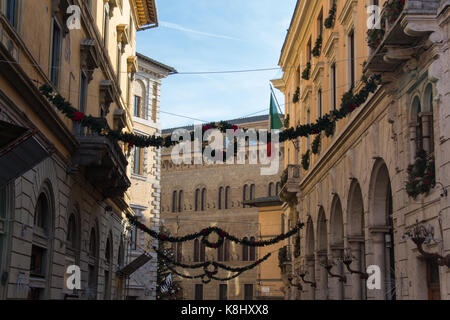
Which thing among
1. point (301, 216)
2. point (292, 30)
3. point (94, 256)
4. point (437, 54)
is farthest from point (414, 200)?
point (292, 30)

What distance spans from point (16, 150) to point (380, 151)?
34.8ft

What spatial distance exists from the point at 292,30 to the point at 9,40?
82.3 ft

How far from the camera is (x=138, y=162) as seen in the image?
39.2 m

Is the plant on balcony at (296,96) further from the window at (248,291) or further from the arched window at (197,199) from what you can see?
the arched window at (197,199)

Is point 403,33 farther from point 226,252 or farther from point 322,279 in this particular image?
point 226,252

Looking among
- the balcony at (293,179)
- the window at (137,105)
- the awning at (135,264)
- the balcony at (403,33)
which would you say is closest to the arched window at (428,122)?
the balcony at (403,33)

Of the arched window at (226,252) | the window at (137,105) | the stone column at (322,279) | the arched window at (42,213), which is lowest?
the stone column at (322,279)

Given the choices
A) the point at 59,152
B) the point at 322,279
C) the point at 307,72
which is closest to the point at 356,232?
the point at 322,279

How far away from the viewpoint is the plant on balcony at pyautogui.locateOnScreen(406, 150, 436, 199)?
14.7 metres

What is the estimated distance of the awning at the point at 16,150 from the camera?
11.2 meters

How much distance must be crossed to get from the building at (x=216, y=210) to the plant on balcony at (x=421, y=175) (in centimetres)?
4840

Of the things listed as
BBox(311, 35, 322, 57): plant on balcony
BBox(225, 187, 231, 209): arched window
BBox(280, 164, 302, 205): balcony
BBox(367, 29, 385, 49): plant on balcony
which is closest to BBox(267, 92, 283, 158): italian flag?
BBox(280, 164, 302, 205): balcony

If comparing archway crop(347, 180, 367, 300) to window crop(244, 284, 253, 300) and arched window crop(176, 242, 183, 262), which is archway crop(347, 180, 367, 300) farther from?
arched window crop(176, 242, 183, 262)

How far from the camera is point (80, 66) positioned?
74.9ft
